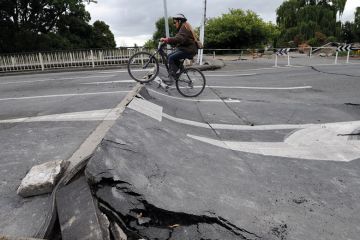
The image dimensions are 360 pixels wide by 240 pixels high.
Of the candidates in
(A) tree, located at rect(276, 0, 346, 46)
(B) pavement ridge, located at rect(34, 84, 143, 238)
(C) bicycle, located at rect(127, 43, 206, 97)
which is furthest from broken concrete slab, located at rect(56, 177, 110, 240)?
(A) tree, located at rect(276, 0, 346, 46)

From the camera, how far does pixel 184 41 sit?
7.42 metres

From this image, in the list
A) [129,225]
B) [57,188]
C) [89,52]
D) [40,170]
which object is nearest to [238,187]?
[129,225]

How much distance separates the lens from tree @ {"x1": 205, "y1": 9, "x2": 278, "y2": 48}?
4480 cm

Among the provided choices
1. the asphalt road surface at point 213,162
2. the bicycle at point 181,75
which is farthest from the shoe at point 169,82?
the asphalt road surface at point 213,162

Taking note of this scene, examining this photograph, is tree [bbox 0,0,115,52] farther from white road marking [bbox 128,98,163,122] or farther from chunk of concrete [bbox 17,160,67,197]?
chunk of concrete [bbox 17,160,67,197]

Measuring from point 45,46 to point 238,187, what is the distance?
1299 inches

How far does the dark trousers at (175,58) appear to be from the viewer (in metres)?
7.64

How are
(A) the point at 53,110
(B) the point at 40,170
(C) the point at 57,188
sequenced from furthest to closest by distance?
(A) the point at 53,110 < (B) the point at 40,170 < (C) the point at 57,188

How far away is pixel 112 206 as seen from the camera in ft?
8.07

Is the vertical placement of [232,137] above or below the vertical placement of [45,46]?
below

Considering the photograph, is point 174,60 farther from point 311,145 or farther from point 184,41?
point 311,145

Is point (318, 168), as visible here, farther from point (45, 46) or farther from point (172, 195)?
point (45, 46)

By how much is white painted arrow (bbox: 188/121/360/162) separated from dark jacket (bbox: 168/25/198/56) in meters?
3.28

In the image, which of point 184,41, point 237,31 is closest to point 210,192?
point 184,41
